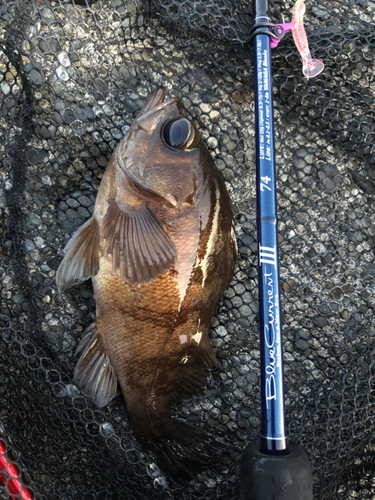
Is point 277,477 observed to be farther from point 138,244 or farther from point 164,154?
point 164,154

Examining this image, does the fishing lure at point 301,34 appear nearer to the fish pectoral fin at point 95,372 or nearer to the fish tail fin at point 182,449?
the fish pectoral fin at point 95,372

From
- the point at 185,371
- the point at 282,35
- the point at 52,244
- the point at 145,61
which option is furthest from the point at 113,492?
the point at 282,35

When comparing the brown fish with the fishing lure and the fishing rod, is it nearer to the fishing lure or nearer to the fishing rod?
the fishing rod

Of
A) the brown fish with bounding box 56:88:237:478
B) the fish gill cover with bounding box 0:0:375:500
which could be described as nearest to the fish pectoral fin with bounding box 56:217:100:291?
the brown fish with bounding box 56:88:237:478

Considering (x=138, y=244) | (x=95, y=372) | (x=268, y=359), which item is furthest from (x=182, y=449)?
(x=138, y=244)

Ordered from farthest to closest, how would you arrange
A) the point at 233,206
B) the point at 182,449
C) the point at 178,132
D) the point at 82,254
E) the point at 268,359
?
1. the point at 233,206
2. the point at 182,449
3. the point at 82,254
4. the point at 178,132
5. the point at 268,359

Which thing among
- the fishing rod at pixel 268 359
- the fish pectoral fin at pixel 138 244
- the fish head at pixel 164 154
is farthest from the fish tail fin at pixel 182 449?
the fish head at pixel 164 154

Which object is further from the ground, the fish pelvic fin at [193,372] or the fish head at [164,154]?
the fish head at [164,154]
